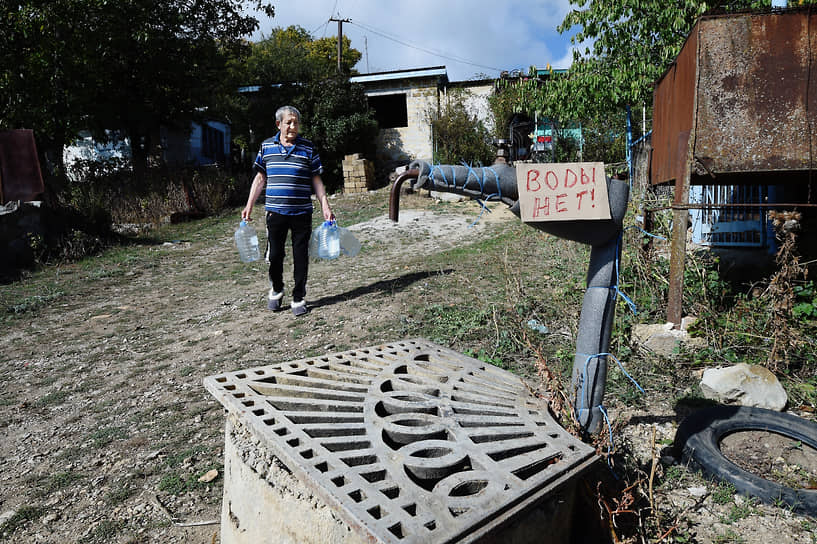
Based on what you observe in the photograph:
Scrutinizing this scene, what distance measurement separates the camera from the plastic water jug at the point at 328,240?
4.74 m

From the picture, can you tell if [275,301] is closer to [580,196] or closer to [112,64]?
[580,196]

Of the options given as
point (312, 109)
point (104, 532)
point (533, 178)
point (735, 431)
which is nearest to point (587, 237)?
point (533, 178)

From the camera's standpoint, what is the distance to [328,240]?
15.7 feet

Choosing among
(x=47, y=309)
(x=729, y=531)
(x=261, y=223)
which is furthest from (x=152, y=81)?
(x=729, y=531)

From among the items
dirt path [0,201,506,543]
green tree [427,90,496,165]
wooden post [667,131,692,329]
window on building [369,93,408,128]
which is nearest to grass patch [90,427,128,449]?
dirt path [0,201,506,543]

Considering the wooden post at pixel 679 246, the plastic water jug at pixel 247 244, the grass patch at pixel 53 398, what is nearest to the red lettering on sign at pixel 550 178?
the wooden post at pixel 679 246

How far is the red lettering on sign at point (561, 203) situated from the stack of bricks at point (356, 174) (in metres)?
13.0

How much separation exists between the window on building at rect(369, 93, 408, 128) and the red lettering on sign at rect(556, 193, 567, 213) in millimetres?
17856

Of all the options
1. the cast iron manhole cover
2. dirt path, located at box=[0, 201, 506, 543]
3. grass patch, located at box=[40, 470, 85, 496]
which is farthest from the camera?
grass patch, located at box=[40, 470, 85, 496]

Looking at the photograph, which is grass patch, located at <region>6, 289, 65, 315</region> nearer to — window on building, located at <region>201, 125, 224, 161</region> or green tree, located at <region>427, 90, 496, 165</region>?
green tree, located at <region>427, 90, 496, 165</region>

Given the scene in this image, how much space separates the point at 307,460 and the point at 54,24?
461 inches

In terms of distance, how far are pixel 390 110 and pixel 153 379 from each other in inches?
675

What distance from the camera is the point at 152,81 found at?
44.9 ft

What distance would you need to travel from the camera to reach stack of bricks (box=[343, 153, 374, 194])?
1434 cm
